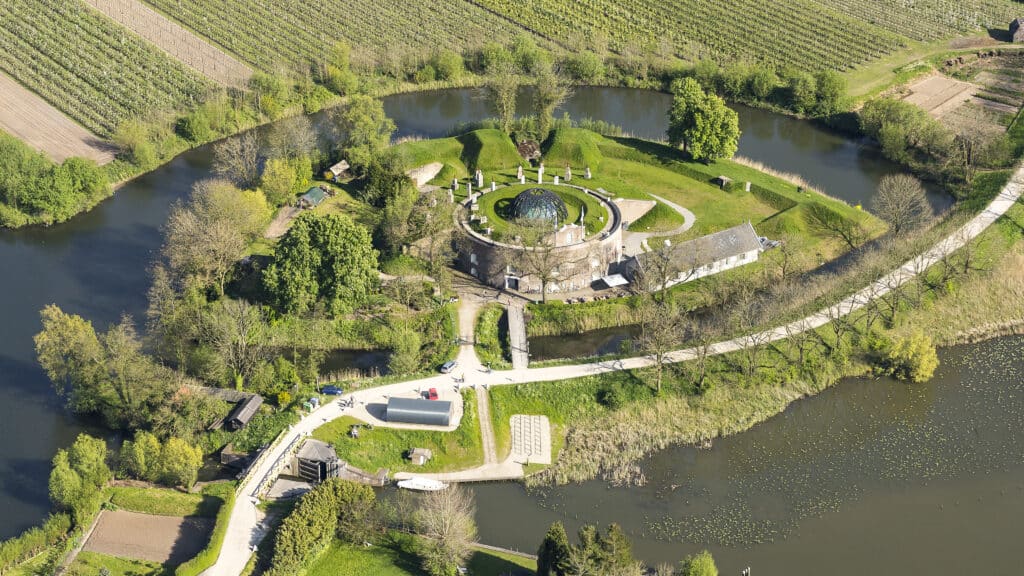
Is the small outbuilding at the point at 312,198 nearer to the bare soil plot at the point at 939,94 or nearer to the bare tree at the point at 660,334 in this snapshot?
the bare tree at the point at 660,334

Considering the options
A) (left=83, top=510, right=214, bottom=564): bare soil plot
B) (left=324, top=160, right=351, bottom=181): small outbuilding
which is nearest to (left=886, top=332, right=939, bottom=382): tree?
(left=83, top=510, right=214, bottom=564): bare soil plot

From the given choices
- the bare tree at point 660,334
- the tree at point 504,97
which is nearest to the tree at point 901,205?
the bare tree at point 660,334

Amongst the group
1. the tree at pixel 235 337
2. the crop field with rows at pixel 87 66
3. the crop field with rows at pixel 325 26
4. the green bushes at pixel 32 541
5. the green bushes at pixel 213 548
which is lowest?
the green bushes at pixel 32 541

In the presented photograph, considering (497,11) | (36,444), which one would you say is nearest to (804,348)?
(36,444)

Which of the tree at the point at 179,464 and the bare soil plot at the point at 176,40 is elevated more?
the bare soil plot at the point at 176,40

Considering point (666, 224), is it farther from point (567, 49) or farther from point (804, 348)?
point (567, 49)

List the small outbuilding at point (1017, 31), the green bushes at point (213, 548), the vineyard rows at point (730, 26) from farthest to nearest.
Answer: the small outbuilding at point (1017, 31) → the vineyard rows at point (730, 26) → the green bushes at point (213, 548)

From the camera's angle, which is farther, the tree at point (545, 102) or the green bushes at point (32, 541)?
the tree at point (545, 102)
